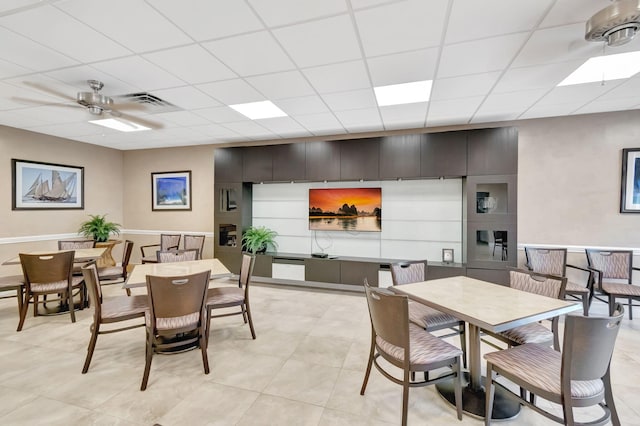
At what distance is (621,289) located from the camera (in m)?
3.60

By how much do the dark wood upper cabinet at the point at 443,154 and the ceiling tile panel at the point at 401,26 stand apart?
2410 mm

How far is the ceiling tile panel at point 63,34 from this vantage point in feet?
6.91

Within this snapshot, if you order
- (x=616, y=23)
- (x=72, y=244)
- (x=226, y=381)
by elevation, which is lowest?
(x=226, y=381)

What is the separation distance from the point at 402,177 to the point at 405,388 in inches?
142

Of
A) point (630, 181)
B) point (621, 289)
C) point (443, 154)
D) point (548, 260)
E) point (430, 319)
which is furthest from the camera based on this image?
point (443, 154)

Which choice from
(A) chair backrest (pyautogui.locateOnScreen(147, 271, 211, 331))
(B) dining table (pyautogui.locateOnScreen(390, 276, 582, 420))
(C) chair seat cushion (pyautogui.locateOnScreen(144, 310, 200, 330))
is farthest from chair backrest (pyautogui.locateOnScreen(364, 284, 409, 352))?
(C) chair seat cushion (pyautogui.locateOnScreen(144, 310, 200, 330))

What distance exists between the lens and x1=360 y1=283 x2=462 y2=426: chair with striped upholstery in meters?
1.86

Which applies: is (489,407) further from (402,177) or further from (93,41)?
(93,41)

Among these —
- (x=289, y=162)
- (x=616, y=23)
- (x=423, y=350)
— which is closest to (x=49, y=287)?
(x=289, y=162)

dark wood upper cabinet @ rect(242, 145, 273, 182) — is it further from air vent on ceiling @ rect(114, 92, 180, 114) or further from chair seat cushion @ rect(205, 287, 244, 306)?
chair seat cushion @ rect(205, 287, 244, 306)

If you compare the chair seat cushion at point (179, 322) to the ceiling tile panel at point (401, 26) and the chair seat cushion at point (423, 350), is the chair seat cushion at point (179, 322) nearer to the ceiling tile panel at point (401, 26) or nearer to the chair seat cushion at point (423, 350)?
the chair seat cushion at point (423, 350)

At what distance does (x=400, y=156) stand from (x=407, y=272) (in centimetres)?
237

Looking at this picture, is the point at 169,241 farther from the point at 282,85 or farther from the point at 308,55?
the point at 308,55

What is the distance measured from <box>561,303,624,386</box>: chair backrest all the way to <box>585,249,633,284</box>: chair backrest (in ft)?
10.7
